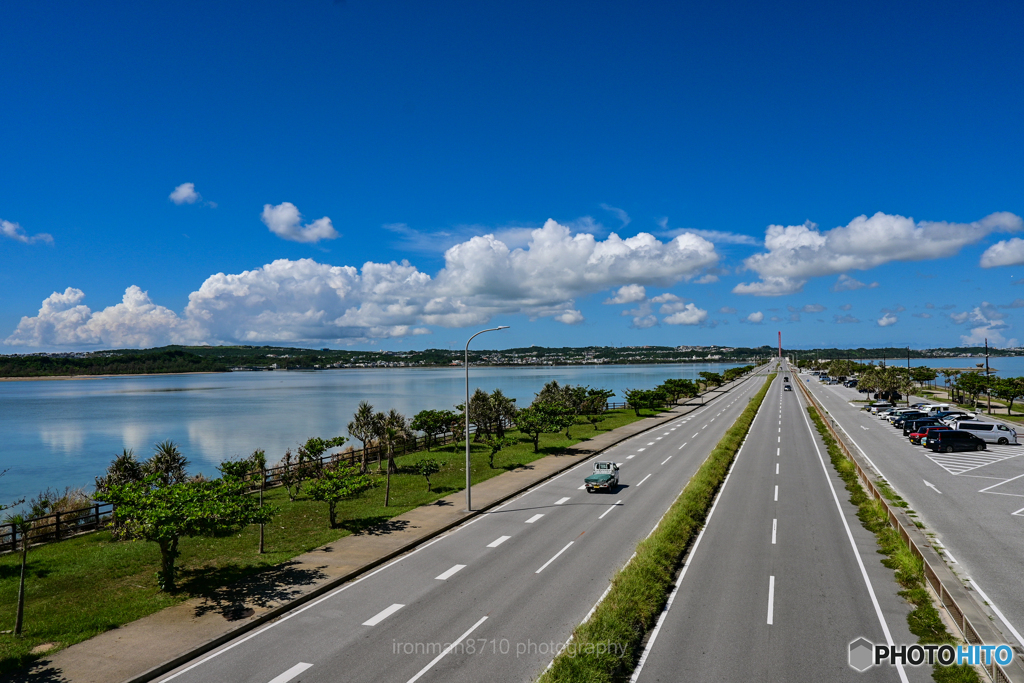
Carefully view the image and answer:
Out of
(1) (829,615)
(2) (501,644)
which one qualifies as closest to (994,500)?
(1) (829,615)

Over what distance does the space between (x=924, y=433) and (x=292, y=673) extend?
5505 centimetres

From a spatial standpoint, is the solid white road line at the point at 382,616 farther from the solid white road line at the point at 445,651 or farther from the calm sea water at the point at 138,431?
the calm sea water at the point at 138,431

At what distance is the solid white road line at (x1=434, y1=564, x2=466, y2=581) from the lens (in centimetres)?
1897

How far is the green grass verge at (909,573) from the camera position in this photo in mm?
12906

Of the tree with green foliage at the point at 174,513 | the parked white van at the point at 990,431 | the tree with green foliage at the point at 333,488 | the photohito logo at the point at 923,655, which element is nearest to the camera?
the photohito logo at the point at 923,655

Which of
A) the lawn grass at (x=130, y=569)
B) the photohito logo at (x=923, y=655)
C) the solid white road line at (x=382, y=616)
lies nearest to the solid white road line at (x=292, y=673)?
the solid white road line at (x=382, y=616)

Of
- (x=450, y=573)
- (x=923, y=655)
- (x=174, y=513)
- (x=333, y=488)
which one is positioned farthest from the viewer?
(x=333, y=488)

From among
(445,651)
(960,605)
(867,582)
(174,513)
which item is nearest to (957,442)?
(867,582)

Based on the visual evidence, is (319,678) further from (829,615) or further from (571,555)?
(829,615)

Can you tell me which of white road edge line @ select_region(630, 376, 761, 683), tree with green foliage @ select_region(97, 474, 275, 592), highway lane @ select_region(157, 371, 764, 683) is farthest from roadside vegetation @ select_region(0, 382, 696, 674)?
white road edge line @ select_region(630, 376, 761, 683)

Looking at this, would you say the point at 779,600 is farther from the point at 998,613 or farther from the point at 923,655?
the point at 998,613

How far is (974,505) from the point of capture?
27375mm

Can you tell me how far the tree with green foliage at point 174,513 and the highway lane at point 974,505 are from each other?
78.7ft

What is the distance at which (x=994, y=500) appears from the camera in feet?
92.8
